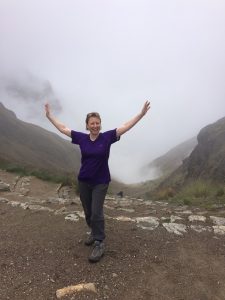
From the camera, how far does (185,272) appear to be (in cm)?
707

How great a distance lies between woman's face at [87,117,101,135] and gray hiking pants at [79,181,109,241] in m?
0.98

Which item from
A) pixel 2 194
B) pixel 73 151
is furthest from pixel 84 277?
pixel 73 151

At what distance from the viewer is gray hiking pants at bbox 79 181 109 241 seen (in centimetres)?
729

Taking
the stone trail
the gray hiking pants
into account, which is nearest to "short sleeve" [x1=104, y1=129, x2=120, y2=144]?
the gray hiking pants

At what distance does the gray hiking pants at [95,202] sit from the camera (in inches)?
287

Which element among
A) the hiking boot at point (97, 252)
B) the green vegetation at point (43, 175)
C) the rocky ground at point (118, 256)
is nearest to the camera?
the rocky ground at point (118, 256)

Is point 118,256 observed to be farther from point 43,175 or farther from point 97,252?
point 43,175

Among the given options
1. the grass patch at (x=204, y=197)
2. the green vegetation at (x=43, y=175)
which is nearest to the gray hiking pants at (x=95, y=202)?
the grass patch at (x=204, y=197)

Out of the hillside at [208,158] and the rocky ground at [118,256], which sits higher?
the hillside at [208,158]

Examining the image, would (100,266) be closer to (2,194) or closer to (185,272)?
(185,272)

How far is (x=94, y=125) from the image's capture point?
727cm

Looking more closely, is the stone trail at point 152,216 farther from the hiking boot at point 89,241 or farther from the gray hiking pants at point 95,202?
the gray hiking pants at point 95,202

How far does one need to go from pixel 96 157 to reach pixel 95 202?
2.72 ft

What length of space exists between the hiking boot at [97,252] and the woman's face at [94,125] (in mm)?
2086
